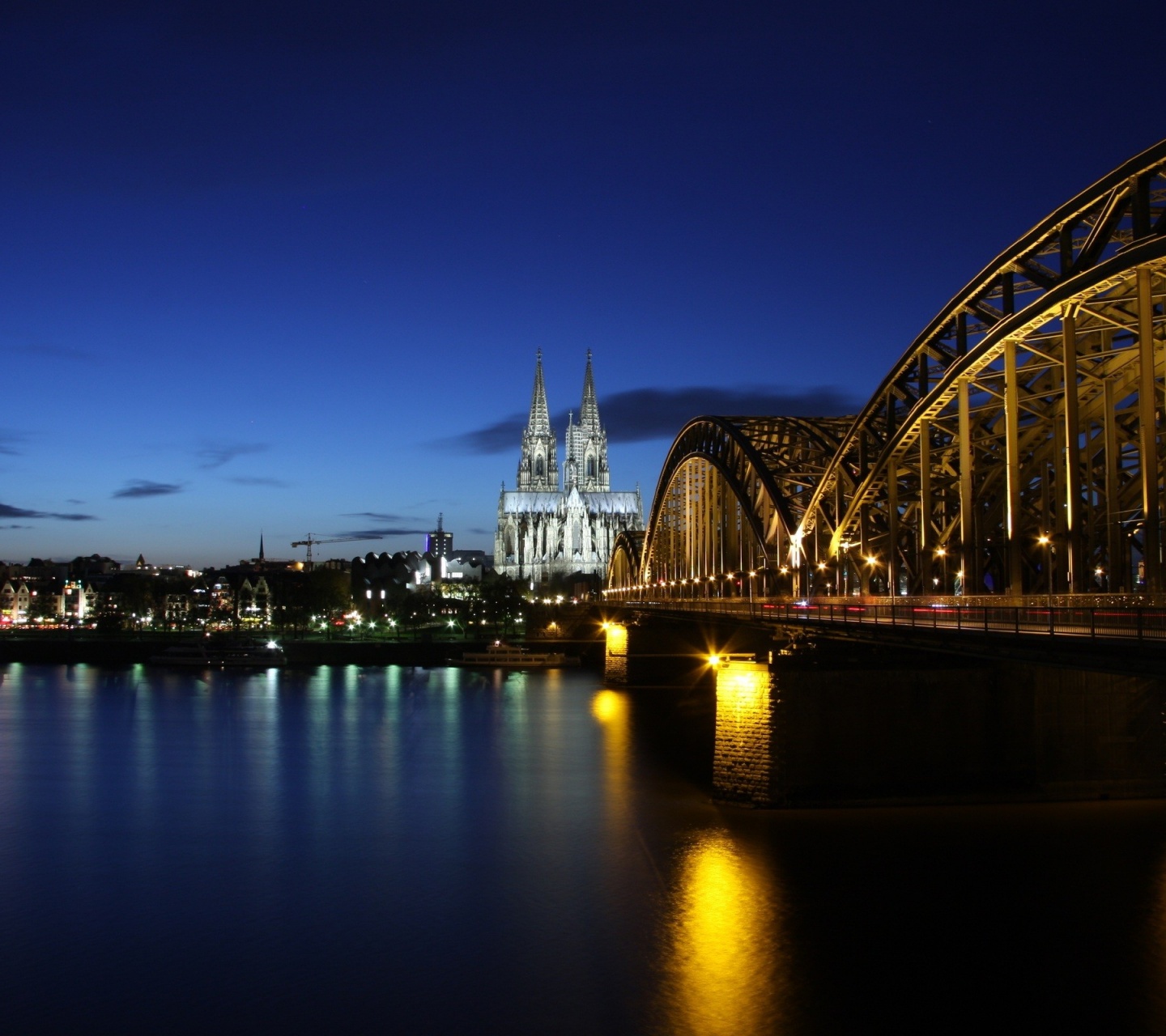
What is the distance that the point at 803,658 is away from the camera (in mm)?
30938

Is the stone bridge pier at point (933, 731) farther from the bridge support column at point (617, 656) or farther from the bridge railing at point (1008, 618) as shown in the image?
the bridge support column at point (617, 656)

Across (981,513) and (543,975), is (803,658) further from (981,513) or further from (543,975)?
(981,513)

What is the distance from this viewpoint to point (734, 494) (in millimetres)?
64312

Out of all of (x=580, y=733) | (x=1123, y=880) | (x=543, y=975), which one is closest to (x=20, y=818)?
(x=543, y=975)

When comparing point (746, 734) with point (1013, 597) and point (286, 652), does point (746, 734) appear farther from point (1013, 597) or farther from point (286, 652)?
point (286, 652)

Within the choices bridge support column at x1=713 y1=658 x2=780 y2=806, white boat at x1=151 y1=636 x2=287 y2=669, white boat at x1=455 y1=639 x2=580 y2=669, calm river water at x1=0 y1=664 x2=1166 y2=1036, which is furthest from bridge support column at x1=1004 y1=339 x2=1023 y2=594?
white boat at x1=151 y1=636 x2=287 y2=669

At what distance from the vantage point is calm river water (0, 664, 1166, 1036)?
19703 mm

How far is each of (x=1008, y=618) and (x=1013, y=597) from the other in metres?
2.67

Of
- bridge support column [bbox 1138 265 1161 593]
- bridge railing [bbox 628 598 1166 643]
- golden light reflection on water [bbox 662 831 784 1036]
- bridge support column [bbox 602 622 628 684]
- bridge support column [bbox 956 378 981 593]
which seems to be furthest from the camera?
bridge support column [bbox 602 622 628 684]

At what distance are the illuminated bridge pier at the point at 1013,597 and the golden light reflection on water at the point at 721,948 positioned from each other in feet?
14.5

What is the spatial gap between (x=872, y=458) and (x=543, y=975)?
29.4m

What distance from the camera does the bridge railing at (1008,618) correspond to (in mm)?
19109

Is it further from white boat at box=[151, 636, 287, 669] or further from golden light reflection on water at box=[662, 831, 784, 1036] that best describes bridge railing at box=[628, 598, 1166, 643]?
white boat at box=[151, 636, 287, 669]

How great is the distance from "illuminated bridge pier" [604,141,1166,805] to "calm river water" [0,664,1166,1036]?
55.3 inches
